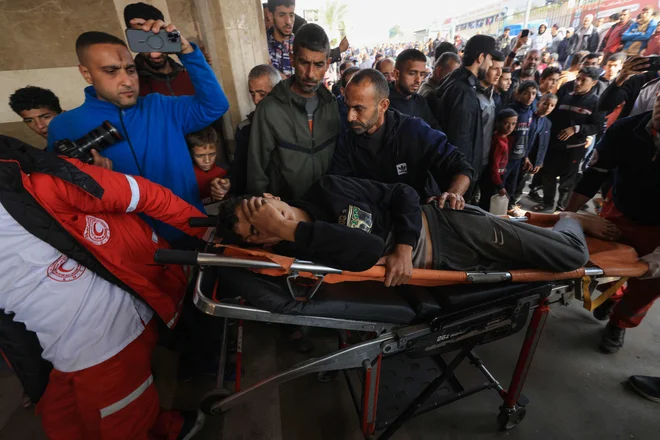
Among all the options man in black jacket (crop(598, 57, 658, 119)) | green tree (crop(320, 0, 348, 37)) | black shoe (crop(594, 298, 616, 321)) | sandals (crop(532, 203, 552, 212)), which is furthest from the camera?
green tree (crop(320, 0, 348, 37))

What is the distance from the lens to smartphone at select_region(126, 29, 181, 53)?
1.70 metres

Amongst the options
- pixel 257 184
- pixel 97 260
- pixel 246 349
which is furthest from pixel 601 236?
pixel 97 260

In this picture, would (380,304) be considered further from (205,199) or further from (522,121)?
(522,121)

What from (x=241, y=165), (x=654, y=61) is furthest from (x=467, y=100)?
(x=241, y=165)

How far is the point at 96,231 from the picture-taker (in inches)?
57.4

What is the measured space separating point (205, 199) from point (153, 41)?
1.15 metres

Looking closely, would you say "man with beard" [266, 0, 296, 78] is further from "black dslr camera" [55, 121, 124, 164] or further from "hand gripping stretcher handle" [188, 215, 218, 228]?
"hand gripping stretcher handle" [188, 215, 218, 228]

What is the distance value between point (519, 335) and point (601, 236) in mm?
1094

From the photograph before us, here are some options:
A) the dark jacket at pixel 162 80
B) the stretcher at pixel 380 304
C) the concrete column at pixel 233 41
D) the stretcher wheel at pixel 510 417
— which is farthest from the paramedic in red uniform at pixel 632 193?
the dark jacket at pixel 162 80

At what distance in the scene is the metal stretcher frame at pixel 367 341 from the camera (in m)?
1.32

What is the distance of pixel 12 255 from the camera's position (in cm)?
125

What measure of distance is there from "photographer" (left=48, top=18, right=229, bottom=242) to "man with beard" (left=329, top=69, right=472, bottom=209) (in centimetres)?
93

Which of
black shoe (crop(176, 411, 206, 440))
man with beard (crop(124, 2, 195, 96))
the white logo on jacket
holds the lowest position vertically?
black shoe (crop(176, 411, 206, 440))

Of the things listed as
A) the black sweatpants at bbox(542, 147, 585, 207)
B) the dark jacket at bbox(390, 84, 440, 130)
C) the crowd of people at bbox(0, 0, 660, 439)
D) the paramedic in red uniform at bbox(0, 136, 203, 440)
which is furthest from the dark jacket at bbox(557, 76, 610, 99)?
the paramedic in red uniform at bbox(0, 136, 203, 440)
